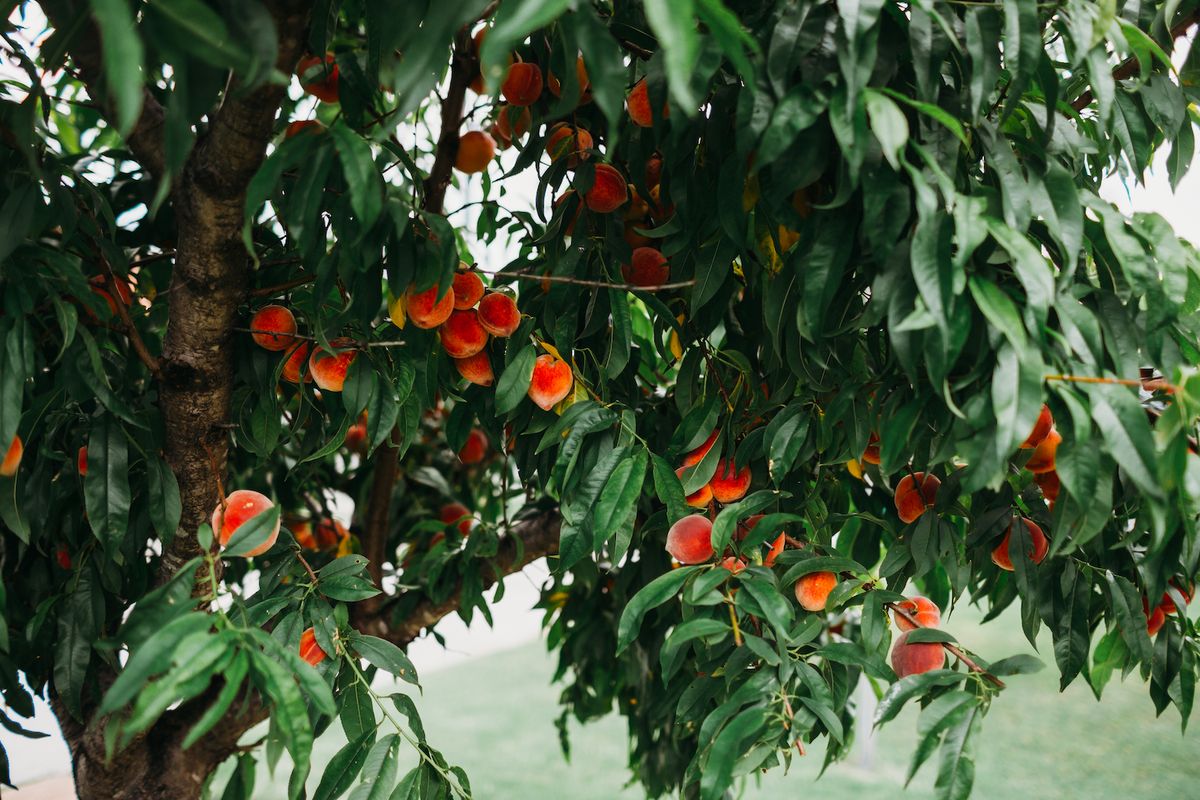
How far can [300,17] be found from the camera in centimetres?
59

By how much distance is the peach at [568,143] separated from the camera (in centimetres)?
89

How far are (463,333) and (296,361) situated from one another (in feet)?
0.53

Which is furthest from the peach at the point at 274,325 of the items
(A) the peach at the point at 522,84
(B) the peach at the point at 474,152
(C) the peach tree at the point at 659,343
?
(B) the peach at the point at 474,152

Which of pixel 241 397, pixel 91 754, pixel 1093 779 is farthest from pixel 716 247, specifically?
pixel 1093 779

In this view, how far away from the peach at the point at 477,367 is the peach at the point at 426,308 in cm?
8

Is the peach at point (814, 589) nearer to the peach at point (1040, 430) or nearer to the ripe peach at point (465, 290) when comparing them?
the peach at point (1040, 430)

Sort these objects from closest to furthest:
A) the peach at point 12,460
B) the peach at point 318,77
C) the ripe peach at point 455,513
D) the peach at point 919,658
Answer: the peach at point 12,460, the peach at point 919,658, the peach at point 318,77, the ripe peach at point 455,513

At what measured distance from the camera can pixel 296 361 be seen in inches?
33.3

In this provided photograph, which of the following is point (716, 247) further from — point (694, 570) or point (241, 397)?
point (241, 397)

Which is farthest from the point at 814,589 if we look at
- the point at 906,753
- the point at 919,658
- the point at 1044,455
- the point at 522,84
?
the point at 906,753

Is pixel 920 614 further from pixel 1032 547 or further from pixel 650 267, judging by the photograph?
pixel 650 267

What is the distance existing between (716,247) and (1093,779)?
304cm

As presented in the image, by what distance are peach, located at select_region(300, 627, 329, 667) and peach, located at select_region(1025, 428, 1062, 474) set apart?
0.65 meters

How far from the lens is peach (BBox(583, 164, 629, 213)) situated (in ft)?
2.87
